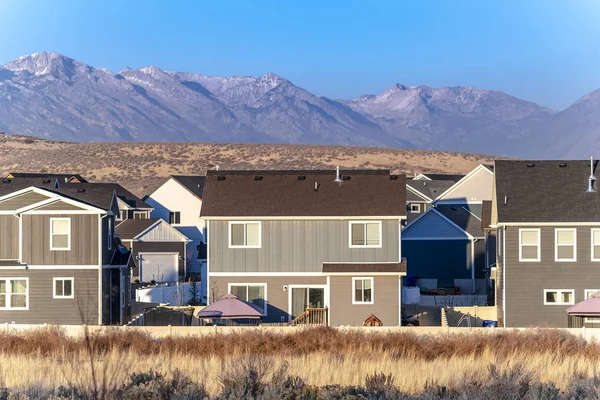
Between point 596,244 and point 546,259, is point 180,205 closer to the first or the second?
point 546,259

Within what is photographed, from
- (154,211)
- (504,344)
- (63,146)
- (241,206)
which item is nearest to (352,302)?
(241,206)

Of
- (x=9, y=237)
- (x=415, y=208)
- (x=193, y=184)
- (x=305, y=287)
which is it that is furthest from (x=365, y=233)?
(x=193, y=184)

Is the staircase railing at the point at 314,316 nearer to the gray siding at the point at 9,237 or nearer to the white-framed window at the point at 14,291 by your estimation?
the white-framed window at the point at 14,291

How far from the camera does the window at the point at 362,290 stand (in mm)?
42469

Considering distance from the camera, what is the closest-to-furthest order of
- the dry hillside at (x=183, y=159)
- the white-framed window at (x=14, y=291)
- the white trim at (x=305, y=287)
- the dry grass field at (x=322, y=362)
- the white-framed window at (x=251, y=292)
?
the dry grass field at (x=322, y=362) < the white-framed window at (x=14, y=291) < the white trim at (x=305, y=287) < the white-framed window at (x=251, y=292) < the dry hillside at (x=183, y=159)

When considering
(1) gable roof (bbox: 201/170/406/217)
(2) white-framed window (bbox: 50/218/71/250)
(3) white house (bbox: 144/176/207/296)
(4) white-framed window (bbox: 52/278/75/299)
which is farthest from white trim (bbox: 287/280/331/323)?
(3) white house (bbox: 144/176/207/296)

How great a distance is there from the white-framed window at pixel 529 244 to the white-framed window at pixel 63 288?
52.4ft

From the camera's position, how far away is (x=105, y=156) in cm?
15050

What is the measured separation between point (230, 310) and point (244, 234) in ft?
15.0

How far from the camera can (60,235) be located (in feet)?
138

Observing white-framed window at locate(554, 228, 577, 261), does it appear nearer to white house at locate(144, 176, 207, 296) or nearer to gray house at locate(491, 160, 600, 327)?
gray house at locate(491, 160, 600, 327)

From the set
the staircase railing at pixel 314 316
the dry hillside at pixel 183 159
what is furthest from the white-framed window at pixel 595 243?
the dry hillside at pixel 183 159

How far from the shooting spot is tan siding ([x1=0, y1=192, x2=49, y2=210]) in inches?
1666

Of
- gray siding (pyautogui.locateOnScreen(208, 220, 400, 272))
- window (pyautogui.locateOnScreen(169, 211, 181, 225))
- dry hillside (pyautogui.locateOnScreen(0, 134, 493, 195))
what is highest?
dry hillside (pyautogui.locateOnScreen(0, 134, 493, 195))
